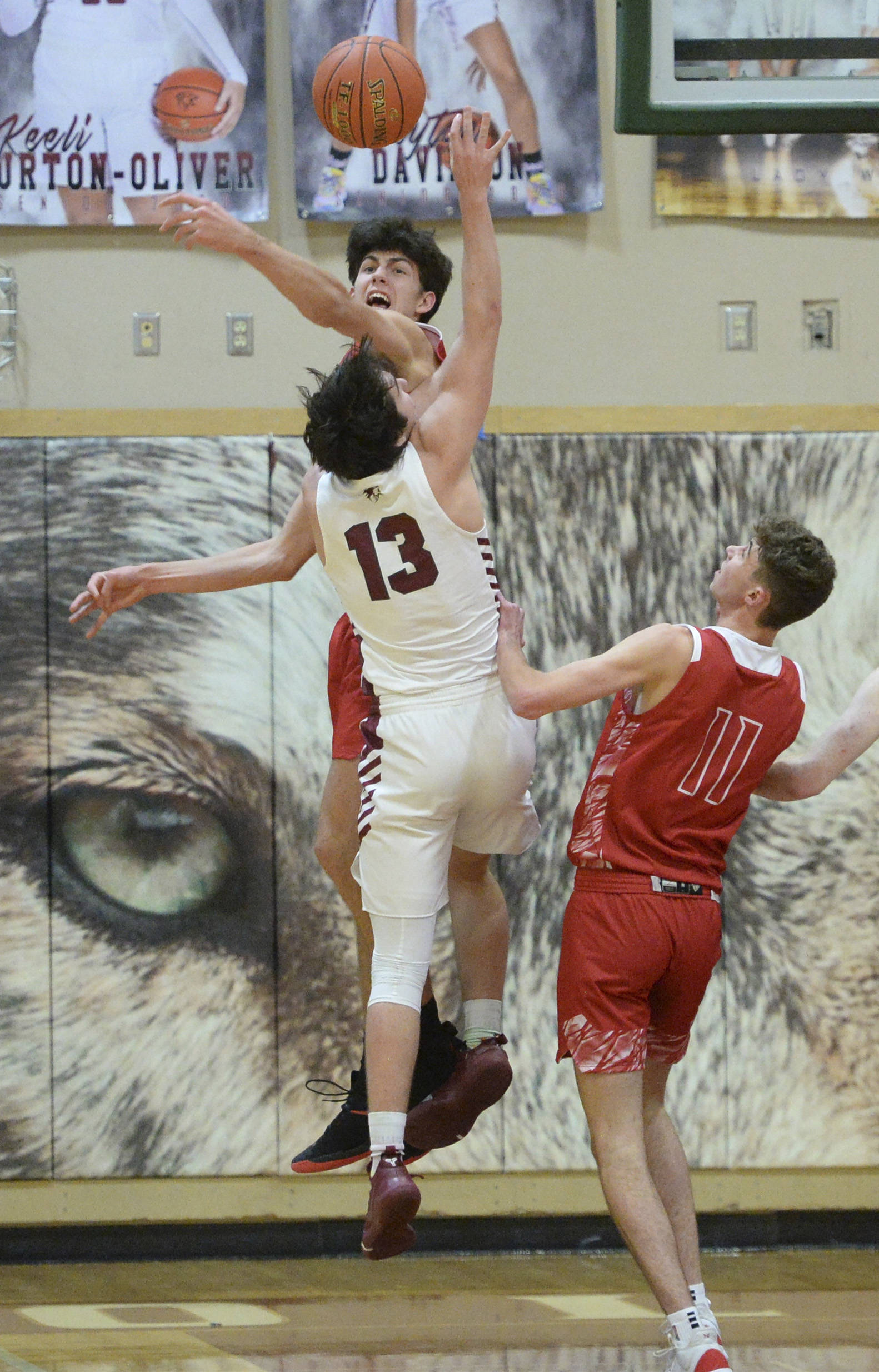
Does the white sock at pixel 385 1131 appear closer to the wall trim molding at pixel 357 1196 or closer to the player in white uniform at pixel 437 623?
the player in white uniform at pixel 437 623

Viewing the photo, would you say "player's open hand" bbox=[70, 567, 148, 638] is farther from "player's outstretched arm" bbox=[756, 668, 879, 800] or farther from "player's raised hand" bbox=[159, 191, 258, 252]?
"player's outstretched arm" bbox=[756, 668, 879, 800]

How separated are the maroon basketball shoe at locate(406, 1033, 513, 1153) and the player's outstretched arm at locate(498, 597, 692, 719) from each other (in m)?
0.82

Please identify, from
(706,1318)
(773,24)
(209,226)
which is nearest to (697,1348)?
(706,1318)

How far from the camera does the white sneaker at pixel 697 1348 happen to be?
3369 mm

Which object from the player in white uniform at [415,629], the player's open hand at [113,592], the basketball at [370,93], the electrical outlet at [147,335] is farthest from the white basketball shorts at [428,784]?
the electrical outlet at [147,335]

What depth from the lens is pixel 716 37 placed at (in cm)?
415

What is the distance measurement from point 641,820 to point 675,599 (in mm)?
2063

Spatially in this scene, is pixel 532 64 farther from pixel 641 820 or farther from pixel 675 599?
pixel 641 820

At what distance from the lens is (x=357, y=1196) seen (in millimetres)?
5473

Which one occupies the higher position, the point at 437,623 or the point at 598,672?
the point at 437,623

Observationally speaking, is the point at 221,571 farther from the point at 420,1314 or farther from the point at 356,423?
the point at 420,1314

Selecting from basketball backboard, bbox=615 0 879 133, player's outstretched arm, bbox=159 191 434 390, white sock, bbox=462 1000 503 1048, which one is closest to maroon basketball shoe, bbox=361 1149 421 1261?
white sock, bbox=462 1000 503 1048

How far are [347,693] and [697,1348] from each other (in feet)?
5.84

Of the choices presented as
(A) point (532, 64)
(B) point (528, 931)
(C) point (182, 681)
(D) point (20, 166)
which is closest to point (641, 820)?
(B) point (528, 931)
